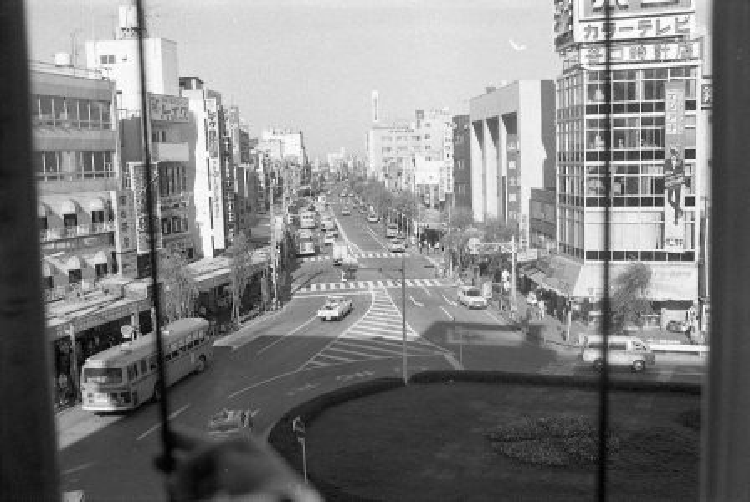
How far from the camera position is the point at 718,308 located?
3.57 feet

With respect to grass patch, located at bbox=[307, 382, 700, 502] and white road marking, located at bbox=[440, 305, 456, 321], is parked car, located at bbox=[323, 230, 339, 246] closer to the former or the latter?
white road marking, located at bbox=[440, 305, 456, 321]

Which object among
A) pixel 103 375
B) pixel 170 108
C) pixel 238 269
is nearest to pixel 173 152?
pixel 170 108

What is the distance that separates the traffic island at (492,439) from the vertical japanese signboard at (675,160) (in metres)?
5.37

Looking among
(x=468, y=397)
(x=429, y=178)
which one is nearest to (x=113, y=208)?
(x=468, y=397)

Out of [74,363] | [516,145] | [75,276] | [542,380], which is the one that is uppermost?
Result: [516,145]

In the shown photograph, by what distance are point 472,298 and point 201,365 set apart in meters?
6.93

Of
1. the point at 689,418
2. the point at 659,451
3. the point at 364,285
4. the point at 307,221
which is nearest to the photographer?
the point at 659,451

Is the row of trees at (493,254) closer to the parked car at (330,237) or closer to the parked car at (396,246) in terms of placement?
the parked car at (396,246)

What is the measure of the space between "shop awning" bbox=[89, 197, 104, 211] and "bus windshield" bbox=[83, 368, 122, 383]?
4.16 m

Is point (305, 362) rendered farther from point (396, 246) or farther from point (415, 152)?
point (415, 152)

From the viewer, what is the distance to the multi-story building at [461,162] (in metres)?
29.9

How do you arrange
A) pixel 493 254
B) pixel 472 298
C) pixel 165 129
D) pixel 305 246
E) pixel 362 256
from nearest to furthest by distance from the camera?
1. pixel 472 298
2. pixel 165 129
3. pixel 493 254
4. pixel 362 256
5. pixel 305 246

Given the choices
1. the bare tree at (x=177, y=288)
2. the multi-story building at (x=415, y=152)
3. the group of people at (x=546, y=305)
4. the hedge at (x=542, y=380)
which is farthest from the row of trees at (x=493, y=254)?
the bare tree at (x=177, y=288)

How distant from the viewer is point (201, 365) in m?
12.2
